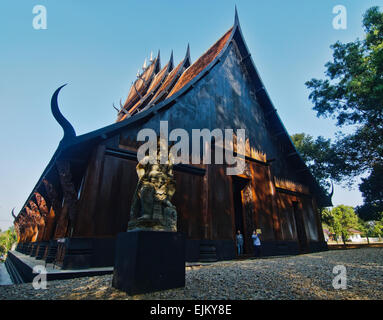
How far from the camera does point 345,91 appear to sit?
14.9 metres

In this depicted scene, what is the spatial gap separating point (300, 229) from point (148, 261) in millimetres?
12185

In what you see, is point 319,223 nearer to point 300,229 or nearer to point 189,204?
point 300,229

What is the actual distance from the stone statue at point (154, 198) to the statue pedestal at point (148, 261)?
0.32m

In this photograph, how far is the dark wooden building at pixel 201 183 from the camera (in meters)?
5.86

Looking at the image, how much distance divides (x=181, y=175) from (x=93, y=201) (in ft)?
10.8

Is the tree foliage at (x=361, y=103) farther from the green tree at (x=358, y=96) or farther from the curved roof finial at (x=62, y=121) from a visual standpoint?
the curved roof finial at (x=62, y=121)

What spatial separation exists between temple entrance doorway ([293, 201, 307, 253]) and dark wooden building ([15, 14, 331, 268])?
6 centimetres

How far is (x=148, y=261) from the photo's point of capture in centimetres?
287

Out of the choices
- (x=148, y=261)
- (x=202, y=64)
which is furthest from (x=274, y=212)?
(x=202, y=64)

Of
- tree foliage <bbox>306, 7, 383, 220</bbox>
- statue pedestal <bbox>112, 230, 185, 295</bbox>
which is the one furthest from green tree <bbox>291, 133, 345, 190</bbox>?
statue pedestal <bbox>112, 230, 185, 295</bbox>

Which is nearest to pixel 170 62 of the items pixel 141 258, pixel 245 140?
pixel 245 140
